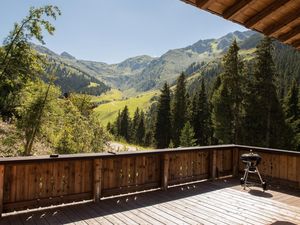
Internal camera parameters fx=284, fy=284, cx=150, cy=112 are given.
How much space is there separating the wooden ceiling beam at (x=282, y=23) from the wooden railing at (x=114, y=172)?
15.7 ft

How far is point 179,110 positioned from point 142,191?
4298 centimetres

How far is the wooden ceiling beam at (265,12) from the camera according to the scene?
3.36 meters

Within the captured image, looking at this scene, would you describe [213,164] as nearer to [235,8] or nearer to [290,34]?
[290,34]

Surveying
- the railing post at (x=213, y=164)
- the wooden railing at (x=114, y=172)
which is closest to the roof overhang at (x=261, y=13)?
the wooden railing at (x=114, y=172)

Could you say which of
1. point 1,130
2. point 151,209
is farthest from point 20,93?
point 151,209

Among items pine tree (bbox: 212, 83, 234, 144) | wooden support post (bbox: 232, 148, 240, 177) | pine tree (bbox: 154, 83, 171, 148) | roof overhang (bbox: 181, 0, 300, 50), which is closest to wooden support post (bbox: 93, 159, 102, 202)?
roof overhang (bbox: 181, 0, 300, 50)

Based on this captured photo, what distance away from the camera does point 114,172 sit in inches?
301

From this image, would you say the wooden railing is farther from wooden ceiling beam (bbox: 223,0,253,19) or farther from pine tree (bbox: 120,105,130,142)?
pine tree (bbox: 120,105,130,142)

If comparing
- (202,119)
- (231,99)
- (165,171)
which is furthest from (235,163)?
(202,119)

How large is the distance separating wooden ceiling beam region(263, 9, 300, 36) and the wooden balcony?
3.98 meters

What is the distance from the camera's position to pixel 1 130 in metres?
23.1

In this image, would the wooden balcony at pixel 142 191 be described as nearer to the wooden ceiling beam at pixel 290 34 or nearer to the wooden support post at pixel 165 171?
the wooden support post at pixel 165 171

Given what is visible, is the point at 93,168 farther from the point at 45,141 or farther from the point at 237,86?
the point at 237,86

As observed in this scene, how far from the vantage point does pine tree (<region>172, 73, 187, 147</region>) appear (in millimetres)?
50188
